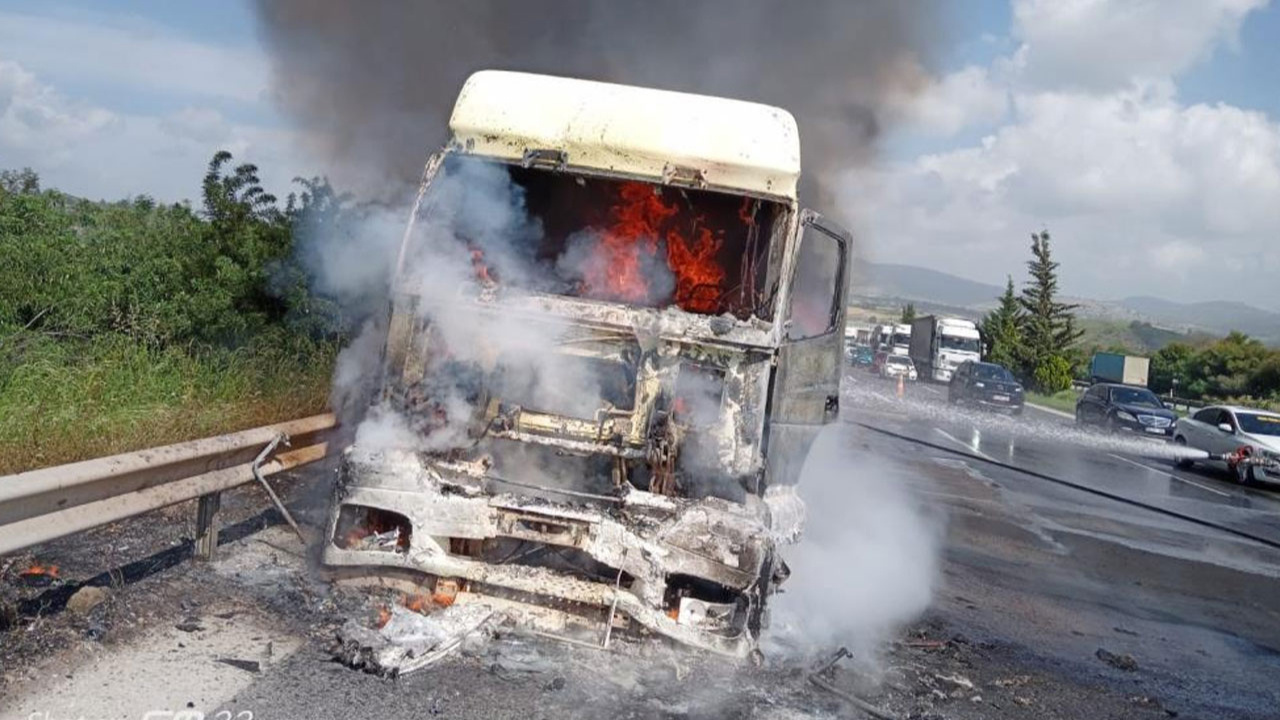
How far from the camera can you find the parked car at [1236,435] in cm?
1805

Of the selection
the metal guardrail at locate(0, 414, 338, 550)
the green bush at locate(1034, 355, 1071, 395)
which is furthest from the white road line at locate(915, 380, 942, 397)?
the metal guardrail at locate(0, 414, 338, 550)

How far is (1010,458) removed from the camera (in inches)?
681

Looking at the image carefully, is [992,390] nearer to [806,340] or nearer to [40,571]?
[806,340]

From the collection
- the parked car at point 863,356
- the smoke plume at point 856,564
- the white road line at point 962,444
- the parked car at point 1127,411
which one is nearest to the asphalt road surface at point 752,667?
the smoke plume at point 856,564

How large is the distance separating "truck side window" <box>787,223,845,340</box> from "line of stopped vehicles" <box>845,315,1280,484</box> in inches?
39.4

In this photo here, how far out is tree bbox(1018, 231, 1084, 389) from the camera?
51.4 meters

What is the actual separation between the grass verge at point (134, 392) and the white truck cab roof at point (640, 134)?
2700 millimetres

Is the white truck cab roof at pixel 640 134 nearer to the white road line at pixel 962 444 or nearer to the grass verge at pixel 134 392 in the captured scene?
the grass verge at pixel 134 392

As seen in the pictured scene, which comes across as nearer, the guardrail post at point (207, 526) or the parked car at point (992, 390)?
the guardrail post at point (207, 526)

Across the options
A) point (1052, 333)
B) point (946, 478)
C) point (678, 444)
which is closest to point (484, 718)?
point (678, 444)

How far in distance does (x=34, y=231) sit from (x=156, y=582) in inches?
234

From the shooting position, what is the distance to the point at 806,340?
6309 millimetres

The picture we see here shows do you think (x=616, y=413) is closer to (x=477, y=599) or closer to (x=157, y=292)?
(x=477, y=599)

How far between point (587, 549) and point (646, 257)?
2.23 m
